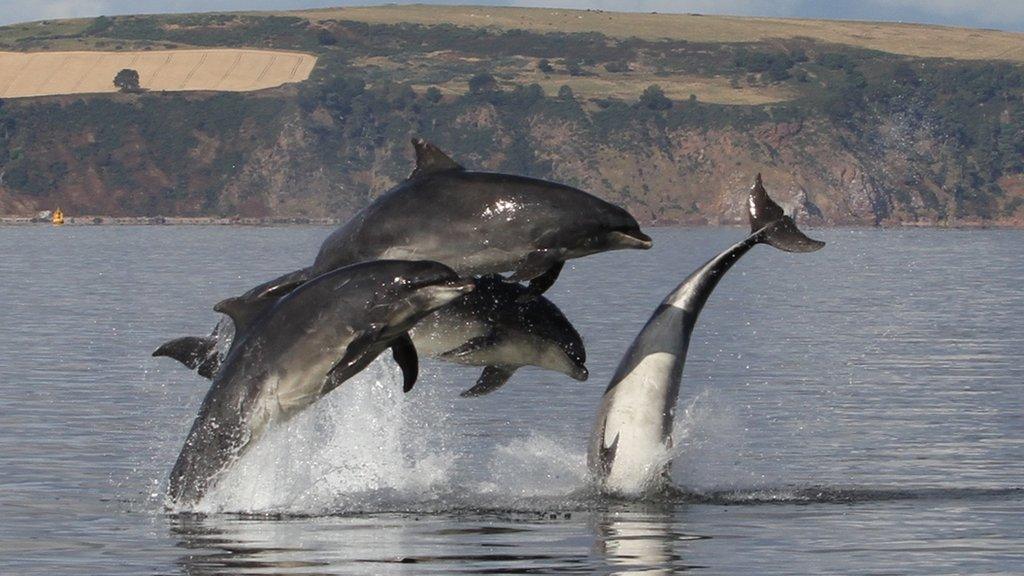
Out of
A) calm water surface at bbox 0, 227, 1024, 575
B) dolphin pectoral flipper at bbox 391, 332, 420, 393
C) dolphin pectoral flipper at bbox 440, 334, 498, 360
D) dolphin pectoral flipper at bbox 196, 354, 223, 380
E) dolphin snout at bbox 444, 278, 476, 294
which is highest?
dolphin snout at bbox 444, 278, 476, 294

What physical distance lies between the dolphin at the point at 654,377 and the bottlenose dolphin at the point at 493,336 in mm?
779

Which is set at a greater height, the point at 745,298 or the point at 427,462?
the point at 427,462

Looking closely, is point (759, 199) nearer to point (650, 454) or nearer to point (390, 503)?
point (650, 454)

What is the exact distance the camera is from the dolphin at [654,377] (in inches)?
970

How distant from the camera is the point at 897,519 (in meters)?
23.9

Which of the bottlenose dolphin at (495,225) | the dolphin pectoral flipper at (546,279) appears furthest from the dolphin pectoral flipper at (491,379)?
the bottlenose dolphin at (495,225)

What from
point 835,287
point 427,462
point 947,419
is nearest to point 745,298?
point 835,287

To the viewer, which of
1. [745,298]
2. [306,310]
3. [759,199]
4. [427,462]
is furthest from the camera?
[745,298]

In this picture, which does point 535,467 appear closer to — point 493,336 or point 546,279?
point 493,336

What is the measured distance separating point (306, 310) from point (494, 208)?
2293mm

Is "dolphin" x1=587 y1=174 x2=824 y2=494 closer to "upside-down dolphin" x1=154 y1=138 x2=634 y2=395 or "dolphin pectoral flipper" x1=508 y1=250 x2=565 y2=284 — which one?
"upside-down dolphin" x1=154 y1=138 x2=634 y2=395

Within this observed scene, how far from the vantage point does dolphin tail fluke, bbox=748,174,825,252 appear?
24.4m

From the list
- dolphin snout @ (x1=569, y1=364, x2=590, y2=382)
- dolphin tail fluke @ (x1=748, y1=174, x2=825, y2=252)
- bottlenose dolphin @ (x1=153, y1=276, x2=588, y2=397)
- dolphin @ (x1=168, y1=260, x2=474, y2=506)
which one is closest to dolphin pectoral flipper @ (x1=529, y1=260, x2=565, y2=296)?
bottlenose dolphin @ (x1=153, y1=276, x2=588, y2=397)

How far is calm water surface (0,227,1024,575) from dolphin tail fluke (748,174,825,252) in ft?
10.3
